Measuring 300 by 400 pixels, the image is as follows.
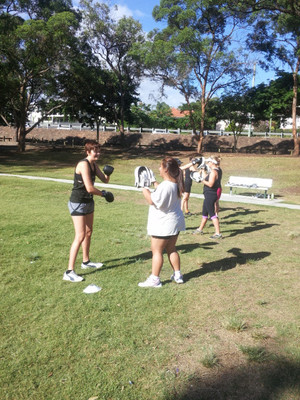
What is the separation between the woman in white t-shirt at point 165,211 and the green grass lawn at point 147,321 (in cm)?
48

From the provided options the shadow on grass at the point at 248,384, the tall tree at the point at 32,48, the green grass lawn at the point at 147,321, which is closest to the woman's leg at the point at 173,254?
the green grass lawn at the point at 147,321

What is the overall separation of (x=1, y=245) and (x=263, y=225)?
5768 millimetres

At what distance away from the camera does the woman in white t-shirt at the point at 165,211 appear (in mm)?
4230

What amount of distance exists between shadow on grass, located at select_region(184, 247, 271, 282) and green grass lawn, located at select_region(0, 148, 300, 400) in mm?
17

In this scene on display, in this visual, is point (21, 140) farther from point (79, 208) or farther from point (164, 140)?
point (79, 208)

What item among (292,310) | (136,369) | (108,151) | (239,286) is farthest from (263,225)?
(108,151)

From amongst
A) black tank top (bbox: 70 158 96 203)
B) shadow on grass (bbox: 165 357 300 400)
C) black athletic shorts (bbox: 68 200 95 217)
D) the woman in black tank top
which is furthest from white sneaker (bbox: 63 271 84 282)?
the woman in black tank top

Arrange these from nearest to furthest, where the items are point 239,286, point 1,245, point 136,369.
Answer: point 136,369 < point 239,286 < point 1,245

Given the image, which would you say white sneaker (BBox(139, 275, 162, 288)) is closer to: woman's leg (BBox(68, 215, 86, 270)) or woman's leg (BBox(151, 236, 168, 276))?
woman's leg (BBox(151, 236, 168, 276))

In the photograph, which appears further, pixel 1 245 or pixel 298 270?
pixel 1 245

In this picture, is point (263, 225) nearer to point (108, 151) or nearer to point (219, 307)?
point (219, 307)

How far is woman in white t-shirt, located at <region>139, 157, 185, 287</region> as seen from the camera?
4.23 meters

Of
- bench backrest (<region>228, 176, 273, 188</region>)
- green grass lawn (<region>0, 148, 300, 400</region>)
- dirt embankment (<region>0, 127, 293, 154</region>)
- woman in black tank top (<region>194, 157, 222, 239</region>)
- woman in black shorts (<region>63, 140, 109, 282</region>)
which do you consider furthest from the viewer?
dirt embankment (<region>0, 127, 293, 154</region>)

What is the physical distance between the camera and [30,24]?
84.0 ft
